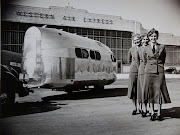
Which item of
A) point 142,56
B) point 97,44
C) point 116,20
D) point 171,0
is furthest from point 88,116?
point 97,44

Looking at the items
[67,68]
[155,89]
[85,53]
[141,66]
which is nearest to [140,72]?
[141,66]

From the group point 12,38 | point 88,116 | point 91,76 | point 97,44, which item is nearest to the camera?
point 12,38

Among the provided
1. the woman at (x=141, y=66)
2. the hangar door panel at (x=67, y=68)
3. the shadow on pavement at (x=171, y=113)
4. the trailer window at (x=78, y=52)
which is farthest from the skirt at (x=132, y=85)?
the trailer window at (x=78, y=52)

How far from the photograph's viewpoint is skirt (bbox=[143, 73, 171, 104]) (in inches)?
126

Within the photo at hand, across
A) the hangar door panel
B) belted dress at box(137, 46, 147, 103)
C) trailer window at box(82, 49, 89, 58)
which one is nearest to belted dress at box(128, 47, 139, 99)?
belted dress at box(137, 46, 147, 103)

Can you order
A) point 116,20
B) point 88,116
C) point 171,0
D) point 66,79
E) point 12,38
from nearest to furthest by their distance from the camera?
1. point 12,38
2. point 171,0
3. point 116,20
4. point 88,116
5. point 66,79

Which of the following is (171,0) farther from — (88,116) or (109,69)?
(109,69)

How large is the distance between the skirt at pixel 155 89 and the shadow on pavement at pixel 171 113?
0.36 meters

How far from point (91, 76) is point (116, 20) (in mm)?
2940

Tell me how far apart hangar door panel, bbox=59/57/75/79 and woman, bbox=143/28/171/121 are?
2.00m

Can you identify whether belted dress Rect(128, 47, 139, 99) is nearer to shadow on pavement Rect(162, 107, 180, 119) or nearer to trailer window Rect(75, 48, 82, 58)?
shadow on pavement Rect(162, 107, 180, 119)

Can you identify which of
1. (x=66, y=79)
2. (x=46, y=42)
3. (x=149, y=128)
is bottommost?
(x=149, y=128)

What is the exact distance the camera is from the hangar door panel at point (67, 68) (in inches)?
184

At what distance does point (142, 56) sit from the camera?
333 centimetres
